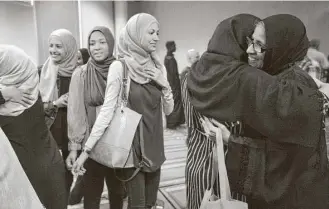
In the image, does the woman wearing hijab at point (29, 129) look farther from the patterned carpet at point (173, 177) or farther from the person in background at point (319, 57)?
the person in background at point (319, 57)

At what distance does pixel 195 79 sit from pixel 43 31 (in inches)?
167

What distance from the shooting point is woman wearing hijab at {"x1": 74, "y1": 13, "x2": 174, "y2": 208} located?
5.33 ft

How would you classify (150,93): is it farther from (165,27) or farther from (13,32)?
(165,27)

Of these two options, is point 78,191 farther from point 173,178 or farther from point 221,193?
point 221,193

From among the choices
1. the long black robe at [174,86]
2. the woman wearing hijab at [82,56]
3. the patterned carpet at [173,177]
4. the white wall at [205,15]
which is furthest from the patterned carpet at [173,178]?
the white wall at [205,15]

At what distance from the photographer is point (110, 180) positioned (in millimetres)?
1970

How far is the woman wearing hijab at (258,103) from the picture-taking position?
1065mm

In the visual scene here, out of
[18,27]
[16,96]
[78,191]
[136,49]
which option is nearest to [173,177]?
[78,191]

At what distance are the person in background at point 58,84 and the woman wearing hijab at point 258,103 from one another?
1.13 metres

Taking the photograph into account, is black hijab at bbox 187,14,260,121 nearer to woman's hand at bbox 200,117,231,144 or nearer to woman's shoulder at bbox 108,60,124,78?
woman's hand at bbox 200,117,231,144

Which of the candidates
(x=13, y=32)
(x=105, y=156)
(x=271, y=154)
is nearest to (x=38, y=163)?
(x=105, y=156)

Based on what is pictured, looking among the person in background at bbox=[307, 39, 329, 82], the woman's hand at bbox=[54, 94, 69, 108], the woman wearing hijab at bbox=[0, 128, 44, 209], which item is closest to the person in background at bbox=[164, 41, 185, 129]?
the person in background at bbox=[307, 39, 329, 82]

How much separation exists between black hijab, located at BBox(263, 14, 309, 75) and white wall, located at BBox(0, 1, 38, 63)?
335 centimetres

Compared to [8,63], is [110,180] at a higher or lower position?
lower
